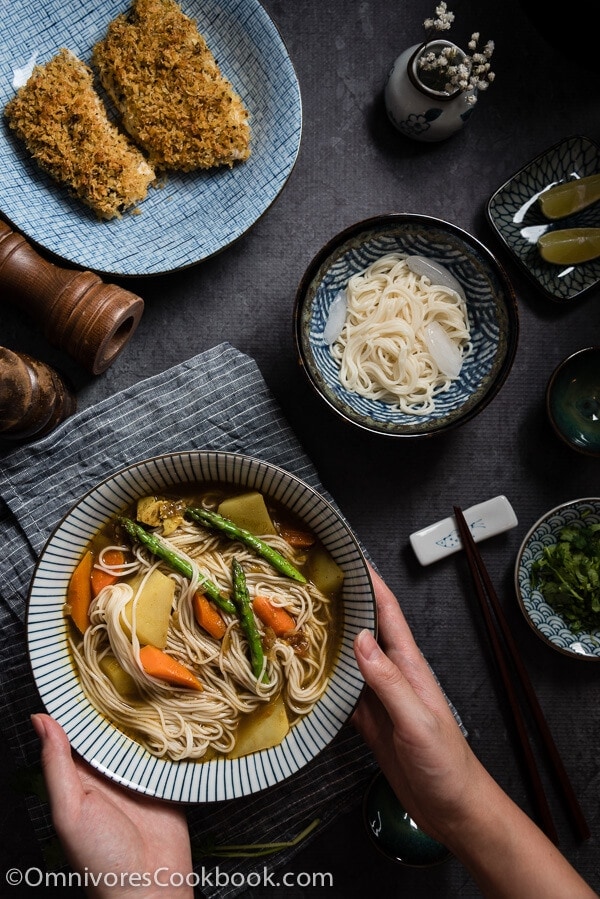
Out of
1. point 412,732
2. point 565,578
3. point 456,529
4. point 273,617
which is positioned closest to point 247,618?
point 273,617

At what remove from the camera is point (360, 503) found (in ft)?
11.3

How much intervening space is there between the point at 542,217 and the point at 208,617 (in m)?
2.43

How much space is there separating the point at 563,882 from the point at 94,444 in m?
2.59

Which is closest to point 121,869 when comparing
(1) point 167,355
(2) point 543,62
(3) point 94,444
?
(3) point 94,444

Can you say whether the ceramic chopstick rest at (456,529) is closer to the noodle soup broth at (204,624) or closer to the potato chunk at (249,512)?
the noodle soup broth at (204,624)

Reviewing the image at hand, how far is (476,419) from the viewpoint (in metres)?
3.52

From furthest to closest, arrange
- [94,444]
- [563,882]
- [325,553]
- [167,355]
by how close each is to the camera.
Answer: [167,355] < [94,444] < [325,553] < [563,882]

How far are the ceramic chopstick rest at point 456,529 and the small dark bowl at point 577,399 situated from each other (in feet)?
1.46

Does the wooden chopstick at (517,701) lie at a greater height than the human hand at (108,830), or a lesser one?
lesser

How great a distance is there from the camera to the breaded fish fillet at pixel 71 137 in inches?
123

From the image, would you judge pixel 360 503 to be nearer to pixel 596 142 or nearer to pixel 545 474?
pixel 545 474

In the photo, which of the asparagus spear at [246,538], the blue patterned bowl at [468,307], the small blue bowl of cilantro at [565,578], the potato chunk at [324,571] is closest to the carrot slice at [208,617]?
the asparagus spear at [246,538]

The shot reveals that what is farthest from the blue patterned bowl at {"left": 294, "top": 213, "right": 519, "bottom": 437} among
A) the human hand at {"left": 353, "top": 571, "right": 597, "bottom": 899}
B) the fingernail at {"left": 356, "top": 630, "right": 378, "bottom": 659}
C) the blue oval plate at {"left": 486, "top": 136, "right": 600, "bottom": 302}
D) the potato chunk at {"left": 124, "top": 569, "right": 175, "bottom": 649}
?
the potato chunk at {"left": 124, "top": 569, "right": 175, "bottom": 649}

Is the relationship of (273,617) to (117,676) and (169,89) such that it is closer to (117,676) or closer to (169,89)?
(117,676)
